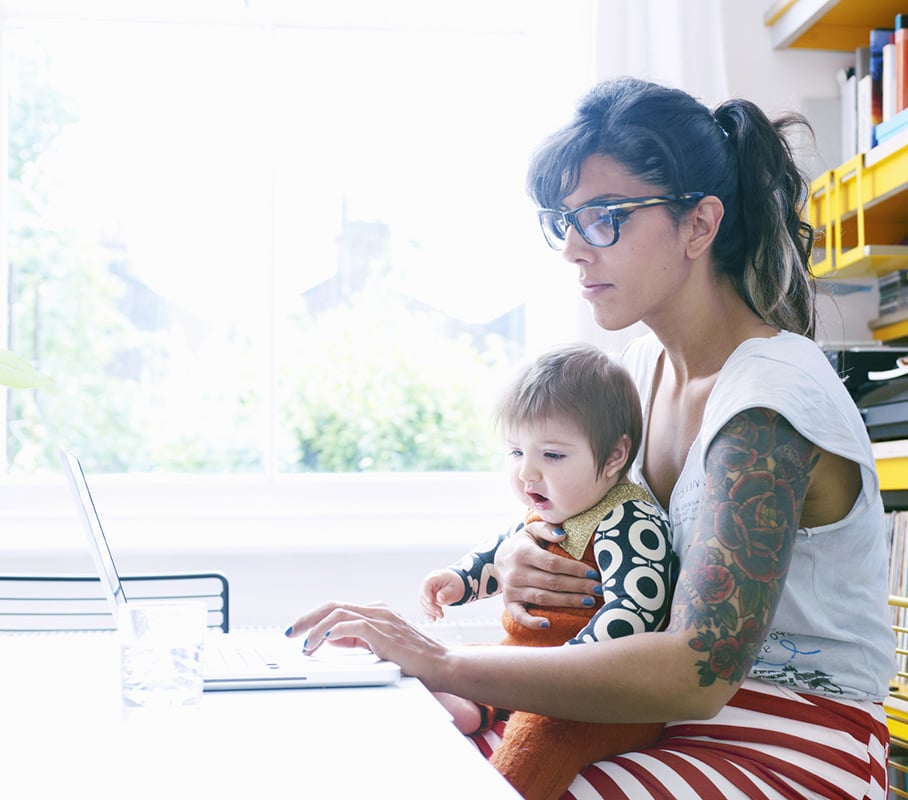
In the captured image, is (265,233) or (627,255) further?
(265,233)

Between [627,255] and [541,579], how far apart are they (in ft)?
1.46

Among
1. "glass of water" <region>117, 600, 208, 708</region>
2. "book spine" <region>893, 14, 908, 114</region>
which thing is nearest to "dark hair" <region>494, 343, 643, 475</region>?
"glass of water" <region>117, 600, 208, 708</region>

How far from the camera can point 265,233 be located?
287cm

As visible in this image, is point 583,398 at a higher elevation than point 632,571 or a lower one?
higher

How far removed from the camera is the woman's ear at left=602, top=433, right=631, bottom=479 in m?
1.41

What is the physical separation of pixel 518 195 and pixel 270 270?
750 millimetres

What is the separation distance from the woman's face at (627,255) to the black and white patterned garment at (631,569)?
270mm

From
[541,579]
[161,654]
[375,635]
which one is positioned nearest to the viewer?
[161,654]

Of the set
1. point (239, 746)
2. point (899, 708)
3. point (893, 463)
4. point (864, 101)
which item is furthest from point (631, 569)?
point (864, 101)

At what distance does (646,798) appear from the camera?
1071 millimetres

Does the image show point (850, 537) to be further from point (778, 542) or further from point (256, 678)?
point (256, 678)

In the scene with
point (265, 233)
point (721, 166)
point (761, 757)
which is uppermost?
point (265, 233)

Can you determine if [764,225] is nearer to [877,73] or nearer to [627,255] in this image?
[627,255]

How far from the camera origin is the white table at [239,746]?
65 centimetres
